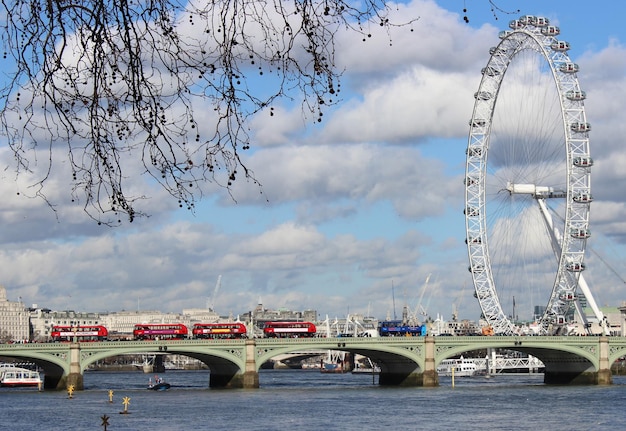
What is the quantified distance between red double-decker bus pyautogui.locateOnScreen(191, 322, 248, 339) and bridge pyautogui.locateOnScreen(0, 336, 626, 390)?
701cm

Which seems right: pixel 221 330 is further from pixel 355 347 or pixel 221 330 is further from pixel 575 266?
pixel 575 266

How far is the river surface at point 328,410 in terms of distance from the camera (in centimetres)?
7062

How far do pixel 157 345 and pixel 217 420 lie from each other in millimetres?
34249

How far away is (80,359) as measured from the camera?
4151 inches

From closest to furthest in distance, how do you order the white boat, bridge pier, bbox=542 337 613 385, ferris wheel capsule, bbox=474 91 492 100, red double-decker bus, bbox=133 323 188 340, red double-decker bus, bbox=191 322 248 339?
bridge pier, bbox=542 337 613 385
ferris wheel capsule, bbox=474 91 492 100
red double-decker bus, bbox=191 322 248 339
red double-decker bus, bbox=133 323 188 340
the white boat

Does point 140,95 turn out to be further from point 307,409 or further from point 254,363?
point 254,363

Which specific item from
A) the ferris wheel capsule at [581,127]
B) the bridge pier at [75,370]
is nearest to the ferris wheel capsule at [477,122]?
the ferris wheel capsule at [581,127]

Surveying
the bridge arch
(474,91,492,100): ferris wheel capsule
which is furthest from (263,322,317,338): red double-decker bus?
(474,91,492,100): ferris wheel capsule

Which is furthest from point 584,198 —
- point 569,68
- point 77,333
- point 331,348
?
point 77,333

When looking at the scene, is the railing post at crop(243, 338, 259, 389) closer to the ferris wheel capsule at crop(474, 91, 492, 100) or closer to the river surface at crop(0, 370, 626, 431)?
the river surface at crop(0, 370, 626, 431)

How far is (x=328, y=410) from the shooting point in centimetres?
8444

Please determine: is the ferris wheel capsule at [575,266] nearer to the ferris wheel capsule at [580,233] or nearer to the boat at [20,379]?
the ferris wheel capsule at [580,233]

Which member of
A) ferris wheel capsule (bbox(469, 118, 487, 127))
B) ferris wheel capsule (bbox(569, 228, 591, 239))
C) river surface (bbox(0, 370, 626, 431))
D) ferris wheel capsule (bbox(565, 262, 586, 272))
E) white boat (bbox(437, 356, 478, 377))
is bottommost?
river surface (bbox(0, 370, 626, 431))

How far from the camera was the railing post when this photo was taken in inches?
4299
